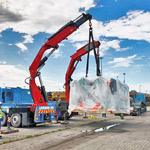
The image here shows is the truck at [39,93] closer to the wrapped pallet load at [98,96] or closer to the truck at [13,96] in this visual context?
the truck at [13,96]

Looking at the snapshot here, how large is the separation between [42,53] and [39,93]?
2410 millimetres

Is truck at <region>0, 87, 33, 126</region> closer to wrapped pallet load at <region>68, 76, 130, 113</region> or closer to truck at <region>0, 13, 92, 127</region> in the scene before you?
truck at <region>0, 13, 92, 127</region>

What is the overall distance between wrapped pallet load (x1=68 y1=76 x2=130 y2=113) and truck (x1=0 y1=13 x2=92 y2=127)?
6.71 ft

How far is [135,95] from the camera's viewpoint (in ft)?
98.8

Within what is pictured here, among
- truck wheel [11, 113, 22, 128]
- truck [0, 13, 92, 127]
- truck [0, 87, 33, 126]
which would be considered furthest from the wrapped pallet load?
truck [0, 87, 33, 126]

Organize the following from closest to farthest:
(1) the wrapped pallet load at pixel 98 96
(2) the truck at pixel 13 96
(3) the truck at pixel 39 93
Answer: (1) the wrapped pallet load at pixel 98 96
(3) the truck at pixel 39 93
(2) the truck at pixel 13 96

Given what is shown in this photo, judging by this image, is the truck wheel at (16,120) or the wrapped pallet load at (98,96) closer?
the wrapped pallet load at (98,96)

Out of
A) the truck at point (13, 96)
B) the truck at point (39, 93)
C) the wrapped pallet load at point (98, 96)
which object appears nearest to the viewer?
the wrapped pallet load at point (98, 96)

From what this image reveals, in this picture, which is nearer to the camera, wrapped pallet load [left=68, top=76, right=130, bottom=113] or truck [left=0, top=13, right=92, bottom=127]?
wrapped pallet load [left=68, top=76, right=130, bottom=113]

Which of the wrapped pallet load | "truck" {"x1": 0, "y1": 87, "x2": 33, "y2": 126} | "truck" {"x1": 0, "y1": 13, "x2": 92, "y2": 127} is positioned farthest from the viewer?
"truck" {"x1": 0, "y1": 87, "x2": 33, "y2": 126}

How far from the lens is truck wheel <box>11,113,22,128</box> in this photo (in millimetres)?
12188

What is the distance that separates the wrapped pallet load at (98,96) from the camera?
10.3 m

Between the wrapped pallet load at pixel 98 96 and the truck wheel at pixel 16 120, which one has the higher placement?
the wrapped pallet load at pixel 98 96

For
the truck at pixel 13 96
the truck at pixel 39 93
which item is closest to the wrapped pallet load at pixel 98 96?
the truck at pixel 39 93
